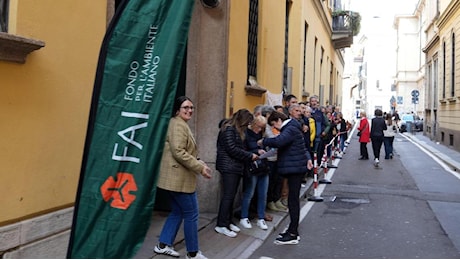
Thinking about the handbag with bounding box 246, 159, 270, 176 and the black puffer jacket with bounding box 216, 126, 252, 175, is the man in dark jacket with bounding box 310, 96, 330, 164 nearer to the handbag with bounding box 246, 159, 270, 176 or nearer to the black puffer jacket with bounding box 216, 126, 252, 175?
the handbag with bounding box 246, 159, 270, 176

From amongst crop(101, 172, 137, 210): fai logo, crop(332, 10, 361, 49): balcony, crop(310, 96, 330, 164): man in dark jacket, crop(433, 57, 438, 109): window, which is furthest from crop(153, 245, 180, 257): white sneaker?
crop(433, 57, 438, 109): window

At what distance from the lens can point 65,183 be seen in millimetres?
4660

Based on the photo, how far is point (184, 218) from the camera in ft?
17.1

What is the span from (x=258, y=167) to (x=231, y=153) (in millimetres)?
651

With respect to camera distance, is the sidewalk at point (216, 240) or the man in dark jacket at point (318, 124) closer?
the sidewalk at point (216, 240)

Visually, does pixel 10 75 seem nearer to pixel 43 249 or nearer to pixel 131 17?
pixel 131 17

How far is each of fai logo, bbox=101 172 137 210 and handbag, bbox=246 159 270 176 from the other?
333cm

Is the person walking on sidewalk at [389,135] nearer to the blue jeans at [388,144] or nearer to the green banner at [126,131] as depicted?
the blue jeans at [388,144]

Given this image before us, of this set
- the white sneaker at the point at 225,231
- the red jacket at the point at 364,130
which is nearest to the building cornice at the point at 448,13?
the red jacket at the point at 364,130

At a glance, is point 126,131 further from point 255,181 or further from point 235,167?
point 255,181

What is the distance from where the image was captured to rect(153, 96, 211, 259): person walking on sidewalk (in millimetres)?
4898

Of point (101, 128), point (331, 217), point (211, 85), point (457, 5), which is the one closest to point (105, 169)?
point (101, 128)

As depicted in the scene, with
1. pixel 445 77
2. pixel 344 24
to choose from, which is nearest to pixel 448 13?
pixel 445 77

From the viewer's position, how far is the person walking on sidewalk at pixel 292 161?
634cm
